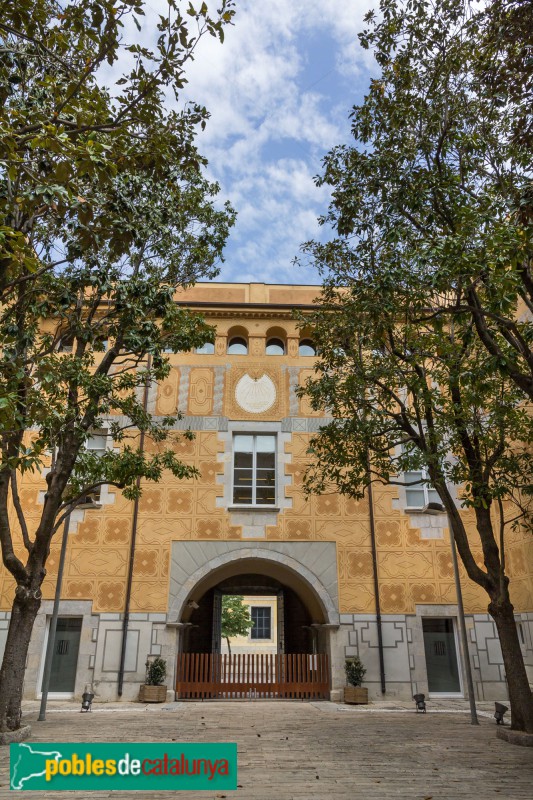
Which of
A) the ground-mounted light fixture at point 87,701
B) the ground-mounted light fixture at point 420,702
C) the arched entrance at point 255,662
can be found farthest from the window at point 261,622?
the ground-mounted light fixture at point 87,701

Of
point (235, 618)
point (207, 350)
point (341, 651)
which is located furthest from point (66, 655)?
point (235, 618)

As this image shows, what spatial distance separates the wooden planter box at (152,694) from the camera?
44.8 ft

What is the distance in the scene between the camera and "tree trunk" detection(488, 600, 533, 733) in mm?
9555

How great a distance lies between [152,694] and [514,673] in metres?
8.05

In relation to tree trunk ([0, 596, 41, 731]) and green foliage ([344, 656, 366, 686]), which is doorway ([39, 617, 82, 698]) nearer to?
tree trunk ([0, 596, 41, 731])

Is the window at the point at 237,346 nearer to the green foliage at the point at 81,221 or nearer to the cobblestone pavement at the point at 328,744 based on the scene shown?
the green foliage at the point at 81,221

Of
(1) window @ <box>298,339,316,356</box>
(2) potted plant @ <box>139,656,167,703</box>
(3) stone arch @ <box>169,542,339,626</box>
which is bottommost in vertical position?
(2) potted plant @ <box>139,656,167,703</box>

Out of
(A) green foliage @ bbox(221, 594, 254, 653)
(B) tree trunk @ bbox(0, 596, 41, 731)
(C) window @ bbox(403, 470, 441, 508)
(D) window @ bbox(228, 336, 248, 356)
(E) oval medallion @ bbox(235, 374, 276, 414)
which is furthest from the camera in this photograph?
(A) green foliage @ bbox(221, 594, 254, 653)

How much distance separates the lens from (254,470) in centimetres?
1612

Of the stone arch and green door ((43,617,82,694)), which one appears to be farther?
the stone arch

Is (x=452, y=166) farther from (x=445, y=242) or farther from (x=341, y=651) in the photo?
(x=341, y=651)

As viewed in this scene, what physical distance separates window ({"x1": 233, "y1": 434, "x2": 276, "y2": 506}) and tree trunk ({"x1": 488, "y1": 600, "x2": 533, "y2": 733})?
7.06 meters

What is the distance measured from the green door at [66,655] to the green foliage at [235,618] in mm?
21551

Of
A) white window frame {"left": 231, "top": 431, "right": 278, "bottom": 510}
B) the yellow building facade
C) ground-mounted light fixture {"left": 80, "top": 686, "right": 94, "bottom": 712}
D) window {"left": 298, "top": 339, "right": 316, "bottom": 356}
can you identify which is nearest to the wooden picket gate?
the yellow building facade
